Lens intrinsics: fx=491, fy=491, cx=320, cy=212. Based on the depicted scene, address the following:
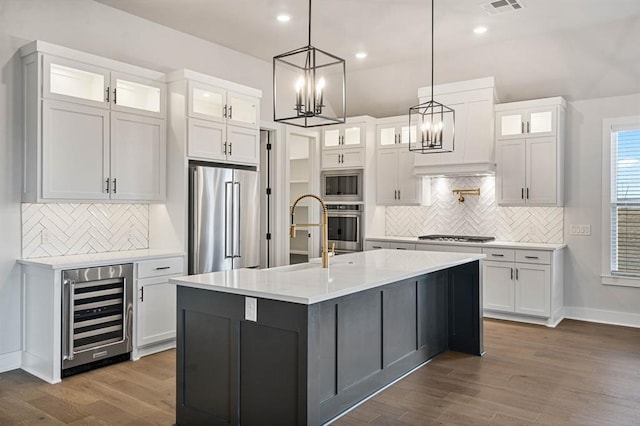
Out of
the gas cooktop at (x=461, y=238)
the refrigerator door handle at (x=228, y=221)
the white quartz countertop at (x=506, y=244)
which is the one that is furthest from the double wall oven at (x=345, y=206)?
the refrigerator door handle at (x=228, y=221)

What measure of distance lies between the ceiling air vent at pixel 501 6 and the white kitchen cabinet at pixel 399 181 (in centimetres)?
229

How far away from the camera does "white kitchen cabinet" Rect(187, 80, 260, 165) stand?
16.2ft

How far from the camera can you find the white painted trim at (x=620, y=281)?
18.4 feet

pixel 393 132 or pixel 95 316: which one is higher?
pixel 393 132

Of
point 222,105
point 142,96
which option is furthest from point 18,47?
point 222,105

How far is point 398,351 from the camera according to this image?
3811mm

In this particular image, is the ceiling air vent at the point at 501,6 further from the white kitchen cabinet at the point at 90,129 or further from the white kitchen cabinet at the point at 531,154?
the white kitchen cabinet at the point at 90,129

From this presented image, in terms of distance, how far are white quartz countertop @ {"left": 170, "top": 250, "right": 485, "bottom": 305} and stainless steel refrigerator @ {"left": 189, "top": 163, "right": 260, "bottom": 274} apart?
1.52 m

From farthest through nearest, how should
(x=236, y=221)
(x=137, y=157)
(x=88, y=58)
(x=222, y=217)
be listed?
(x=236, y=221) → (x=222, y=217) → (x=137, y=157) → (x=88, y=58)

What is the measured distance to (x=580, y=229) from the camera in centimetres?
592

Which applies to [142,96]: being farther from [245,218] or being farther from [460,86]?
[460,86]

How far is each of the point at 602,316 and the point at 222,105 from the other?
501 centimetres

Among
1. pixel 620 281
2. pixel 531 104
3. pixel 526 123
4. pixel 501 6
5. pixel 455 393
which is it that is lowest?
pixel 455 393

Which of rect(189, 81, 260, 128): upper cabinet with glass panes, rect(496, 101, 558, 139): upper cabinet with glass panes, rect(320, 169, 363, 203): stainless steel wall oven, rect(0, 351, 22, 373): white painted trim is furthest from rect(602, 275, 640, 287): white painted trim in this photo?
rect(0, 351, 22, 373): white painted trim
